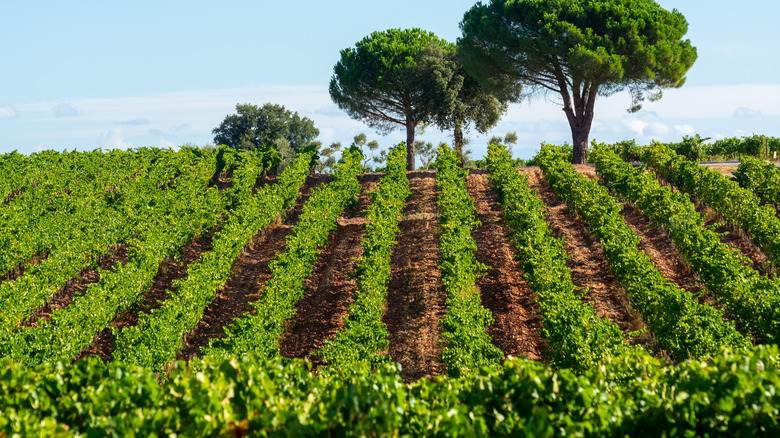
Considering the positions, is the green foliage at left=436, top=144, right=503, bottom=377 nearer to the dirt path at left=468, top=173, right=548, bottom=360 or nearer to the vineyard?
the vineyard

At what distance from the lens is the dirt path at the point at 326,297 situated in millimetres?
19281

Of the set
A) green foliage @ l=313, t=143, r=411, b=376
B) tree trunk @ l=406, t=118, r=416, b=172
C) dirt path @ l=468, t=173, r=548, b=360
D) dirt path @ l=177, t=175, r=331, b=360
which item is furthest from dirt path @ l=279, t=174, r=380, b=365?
tree trunk @ l=406, t=118, r=416, b=172

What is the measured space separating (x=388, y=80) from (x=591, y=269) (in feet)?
82.0

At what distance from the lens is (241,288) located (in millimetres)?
23406

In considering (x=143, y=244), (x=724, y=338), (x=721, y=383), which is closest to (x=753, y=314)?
(x=724, y=338)

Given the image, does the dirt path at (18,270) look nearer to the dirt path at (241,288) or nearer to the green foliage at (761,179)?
the dirt path at (241,288)

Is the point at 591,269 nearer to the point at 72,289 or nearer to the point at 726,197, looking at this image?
the point at 726,197

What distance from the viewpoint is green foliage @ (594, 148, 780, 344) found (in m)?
16.4

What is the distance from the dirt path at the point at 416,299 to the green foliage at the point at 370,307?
51 cm

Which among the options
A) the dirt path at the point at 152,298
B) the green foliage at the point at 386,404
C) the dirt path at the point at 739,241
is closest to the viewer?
the green foliage at the point at 386,404

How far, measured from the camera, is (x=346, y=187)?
32.9m

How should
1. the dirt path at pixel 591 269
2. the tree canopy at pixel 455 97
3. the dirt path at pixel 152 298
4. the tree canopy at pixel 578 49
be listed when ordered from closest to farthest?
the dirt path at pixel 152 298, the dirt path at pixel 591 269, the tree canopy at pixel 578 49, the tree canopy at pixel 455 97

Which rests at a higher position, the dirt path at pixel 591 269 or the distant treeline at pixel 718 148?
the distant treeline at pixel 718 148

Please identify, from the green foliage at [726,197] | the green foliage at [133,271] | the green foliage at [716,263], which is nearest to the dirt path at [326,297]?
the green foliage at [133,271]
